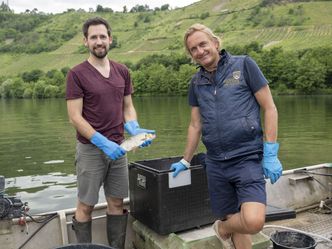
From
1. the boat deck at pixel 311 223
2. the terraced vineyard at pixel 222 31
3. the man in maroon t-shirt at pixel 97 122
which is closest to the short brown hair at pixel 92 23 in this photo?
the man in maroon t-shirt at pixel 97 122

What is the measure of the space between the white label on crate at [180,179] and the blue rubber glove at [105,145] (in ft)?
2.36

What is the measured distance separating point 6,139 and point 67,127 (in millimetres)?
6274

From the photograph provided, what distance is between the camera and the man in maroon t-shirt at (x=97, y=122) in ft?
14.2

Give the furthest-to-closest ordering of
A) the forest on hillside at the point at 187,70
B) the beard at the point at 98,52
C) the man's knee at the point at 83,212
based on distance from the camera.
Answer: the forest on hillside at the point at 187,70 → the man's knee at the point at 83,212 → the beard at the point at 98,52

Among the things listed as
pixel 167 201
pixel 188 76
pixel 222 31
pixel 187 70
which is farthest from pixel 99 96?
pixel 222 31

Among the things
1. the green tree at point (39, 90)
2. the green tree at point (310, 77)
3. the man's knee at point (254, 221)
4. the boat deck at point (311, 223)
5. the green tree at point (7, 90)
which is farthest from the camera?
the green tree at point (7, 90)

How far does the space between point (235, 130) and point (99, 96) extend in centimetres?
147

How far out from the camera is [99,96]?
438cm

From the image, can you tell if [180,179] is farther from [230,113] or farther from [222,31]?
[222,31]

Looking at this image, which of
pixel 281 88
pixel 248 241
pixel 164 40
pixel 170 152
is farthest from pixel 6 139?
pixel 164 40

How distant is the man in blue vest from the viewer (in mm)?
3670

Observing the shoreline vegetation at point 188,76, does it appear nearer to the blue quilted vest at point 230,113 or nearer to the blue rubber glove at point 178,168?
the blue rubber glove at point 178,168

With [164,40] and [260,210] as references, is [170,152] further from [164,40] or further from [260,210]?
[164,40]

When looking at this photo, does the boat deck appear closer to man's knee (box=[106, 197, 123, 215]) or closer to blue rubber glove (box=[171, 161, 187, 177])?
blue rubber glove (box=[171, 161, 187, 177])
